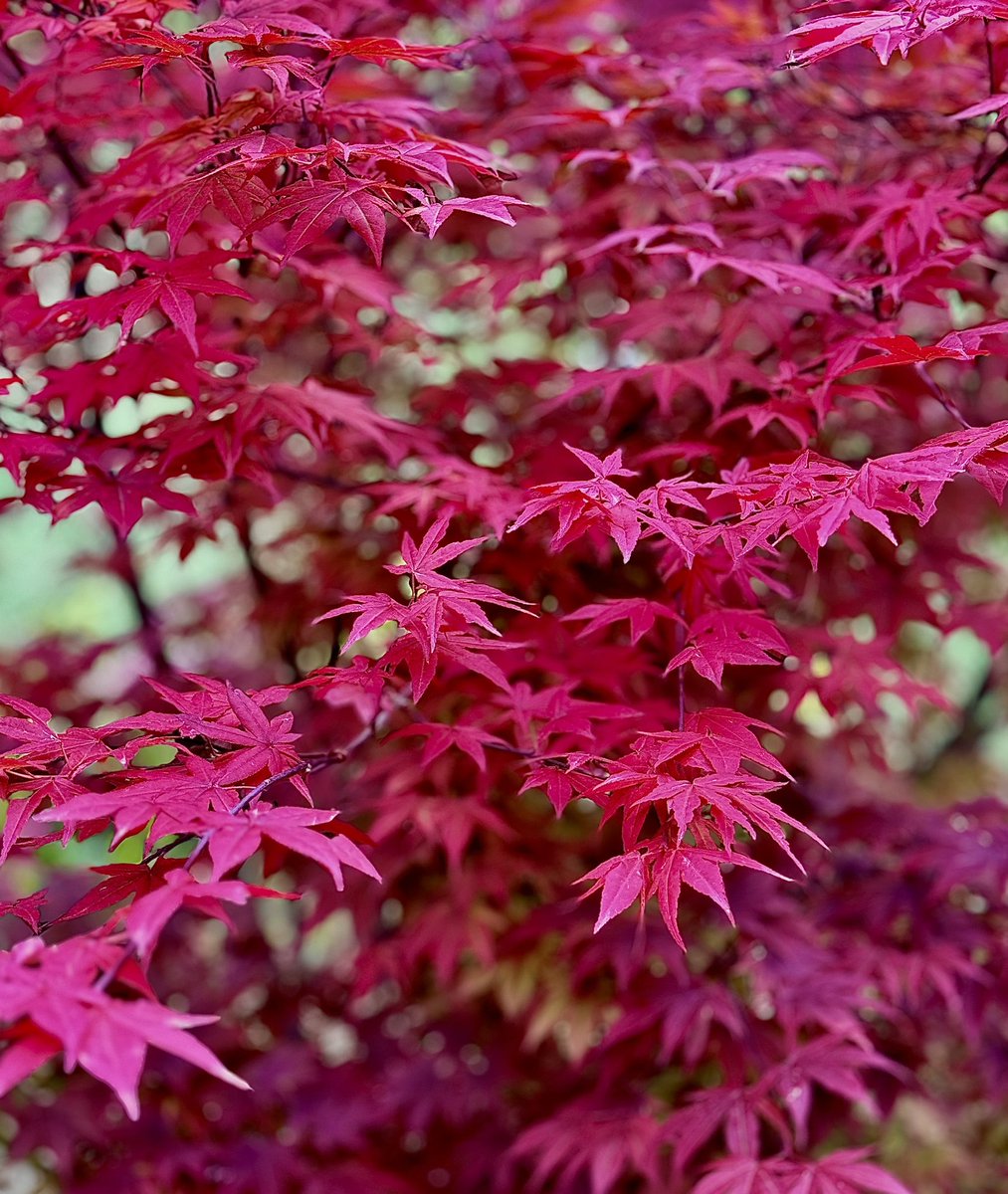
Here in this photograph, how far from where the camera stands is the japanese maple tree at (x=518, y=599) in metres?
1.14

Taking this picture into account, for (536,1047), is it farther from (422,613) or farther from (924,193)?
(924,193)

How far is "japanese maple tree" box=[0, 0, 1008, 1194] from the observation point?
3.74ft

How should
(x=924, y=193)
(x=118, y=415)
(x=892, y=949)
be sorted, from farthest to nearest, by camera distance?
(x=118, y=415), (x=892, y=949), (x=924, y=193)

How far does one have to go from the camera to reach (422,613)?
3.74 ft

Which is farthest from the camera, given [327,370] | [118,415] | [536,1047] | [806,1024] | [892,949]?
[118,415]

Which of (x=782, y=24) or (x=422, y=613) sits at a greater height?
(x=782, y=24)

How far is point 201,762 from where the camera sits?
3.56 feet

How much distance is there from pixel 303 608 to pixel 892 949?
1.23 m

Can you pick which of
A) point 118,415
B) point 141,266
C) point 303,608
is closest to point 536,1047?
point 303,608

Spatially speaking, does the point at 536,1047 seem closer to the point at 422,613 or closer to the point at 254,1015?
the point at 254,1015

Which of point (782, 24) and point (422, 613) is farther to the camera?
point (782, 24)

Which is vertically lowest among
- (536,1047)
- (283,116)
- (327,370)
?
(536,1047)

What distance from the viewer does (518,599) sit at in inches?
52.9

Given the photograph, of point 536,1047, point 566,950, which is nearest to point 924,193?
point 566,950
